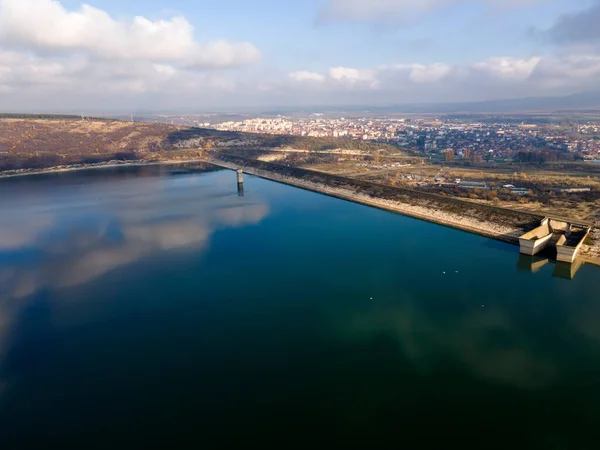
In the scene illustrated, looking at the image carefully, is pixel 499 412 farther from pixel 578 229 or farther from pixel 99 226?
pixel 99 226

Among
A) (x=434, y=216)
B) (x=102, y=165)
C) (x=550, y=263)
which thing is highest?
(x=102, y=165)

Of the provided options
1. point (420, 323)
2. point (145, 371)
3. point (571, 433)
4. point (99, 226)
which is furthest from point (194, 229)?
point (571, 433)

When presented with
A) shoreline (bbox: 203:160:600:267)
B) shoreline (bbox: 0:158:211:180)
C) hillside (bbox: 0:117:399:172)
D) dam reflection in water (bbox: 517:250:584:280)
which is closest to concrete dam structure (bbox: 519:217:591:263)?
dam reflection in water (bbox: 517:250:584:280)

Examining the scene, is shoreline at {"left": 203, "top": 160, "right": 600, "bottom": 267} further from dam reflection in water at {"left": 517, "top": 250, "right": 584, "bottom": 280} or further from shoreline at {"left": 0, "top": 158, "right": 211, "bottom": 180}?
shoreline at {"left": 0, "top": 158, "right": 211, "bottom": 180}

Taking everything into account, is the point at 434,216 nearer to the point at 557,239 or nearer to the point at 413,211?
the point at 413,211

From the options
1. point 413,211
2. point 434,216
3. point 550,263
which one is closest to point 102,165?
point 413,211
